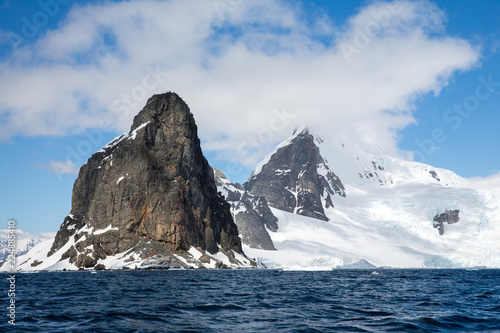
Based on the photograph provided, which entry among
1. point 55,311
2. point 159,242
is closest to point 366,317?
point 55,311

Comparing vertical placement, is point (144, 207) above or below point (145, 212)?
above

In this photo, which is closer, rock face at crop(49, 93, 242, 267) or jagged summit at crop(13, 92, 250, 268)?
jagged summit at crop(13, 92, 250, 268)

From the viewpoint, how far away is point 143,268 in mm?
150000

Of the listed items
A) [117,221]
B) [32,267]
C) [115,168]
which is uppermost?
[115,168]

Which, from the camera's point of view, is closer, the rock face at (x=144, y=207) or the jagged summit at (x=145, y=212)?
the jagged summit at (x=145, y=212)

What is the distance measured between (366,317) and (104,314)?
18.4 metres

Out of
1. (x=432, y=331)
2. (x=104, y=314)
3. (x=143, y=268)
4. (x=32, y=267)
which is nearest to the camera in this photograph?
(x=432, y=331)

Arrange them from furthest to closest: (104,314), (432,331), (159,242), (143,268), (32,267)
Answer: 1. (32,267)
2. (159,242)
3. (143,268)
4. (104,314)
5. (432,331)

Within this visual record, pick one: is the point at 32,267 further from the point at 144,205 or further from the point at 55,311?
the point at 55,311

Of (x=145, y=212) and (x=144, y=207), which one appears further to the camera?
(x=144, y=207)

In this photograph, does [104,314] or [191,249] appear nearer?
[104,314]

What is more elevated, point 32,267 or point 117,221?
point 117,221

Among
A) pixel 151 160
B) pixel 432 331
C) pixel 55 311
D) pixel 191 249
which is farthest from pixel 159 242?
pixel 432 331

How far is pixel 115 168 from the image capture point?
191250 mm
